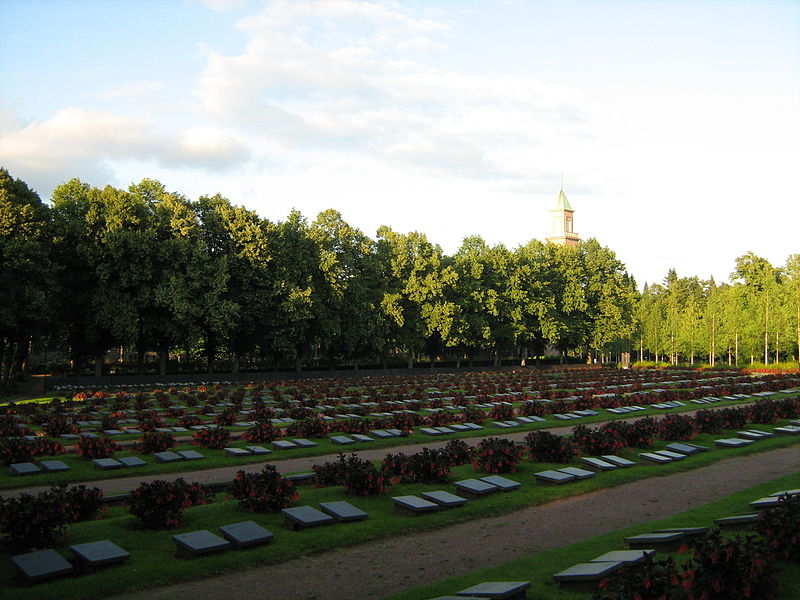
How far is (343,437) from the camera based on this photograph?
785 inches

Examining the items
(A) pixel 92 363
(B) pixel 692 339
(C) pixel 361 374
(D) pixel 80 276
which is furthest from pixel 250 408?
(B) pixel 692 339

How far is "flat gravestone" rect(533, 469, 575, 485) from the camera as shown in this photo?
14070 millimetres

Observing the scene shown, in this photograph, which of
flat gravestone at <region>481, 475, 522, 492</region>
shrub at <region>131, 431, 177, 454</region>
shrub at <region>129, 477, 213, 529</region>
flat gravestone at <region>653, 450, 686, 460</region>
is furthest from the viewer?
shrub at <region>131, 431, 177, 454</region>

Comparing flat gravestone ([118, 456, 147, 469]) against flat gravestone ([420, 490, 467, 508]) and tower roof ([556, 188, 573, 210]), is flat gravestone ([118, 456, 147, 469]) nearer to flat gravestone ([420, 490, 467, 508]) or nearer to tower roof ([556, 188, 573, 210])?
flat gravestone ([420, 490, 467, 508])

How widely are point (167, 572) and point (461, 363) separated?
6376 centimetres

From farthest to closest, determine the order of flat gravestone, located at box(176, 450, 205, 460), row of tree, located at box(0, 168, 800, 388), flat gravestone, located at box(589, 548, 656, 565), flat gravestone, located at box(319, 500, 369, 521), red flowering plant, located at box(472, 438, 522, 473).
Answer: row of tree, located at box(0, 168, 800, 388)
flat gravestone, located at box(176, 450, 205, 460)
red flowering plant, located at box(472, 438, 522, 473)
flat gravestone, located at box(319, 500, 369, 521)
flat gravestone, located at box(589, 548, 656, 565)

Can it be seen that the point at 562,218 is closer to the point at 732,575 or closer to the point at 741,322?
the point at 741,322

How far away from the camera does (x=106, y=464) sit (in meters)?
15.5

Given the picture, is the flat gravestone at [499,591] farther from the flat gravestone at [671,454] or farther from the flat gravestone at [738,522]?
the flat gravestone at [671,454]

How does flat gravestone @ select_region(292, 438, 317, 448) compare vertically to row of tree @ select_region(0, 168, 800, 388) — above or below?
below

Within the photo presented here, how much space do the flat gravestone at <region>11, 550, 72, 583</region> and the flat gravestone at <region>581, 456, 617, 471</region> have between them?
11.5m

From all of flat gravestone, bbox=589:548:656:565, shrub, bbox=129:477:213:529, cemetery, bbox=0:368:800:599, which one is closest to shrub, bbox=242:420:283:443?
cemetery, bbox=0:368:800:599

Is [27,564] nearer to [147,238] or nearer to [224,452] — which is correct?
[224,452]

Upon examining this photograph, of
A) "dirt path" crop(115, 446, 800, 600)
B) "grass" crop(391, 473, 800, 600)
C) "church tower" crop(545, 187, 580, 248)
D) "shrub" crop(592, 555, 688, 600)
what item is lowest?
"dirt path" crop(115, 446, 800, 600)
